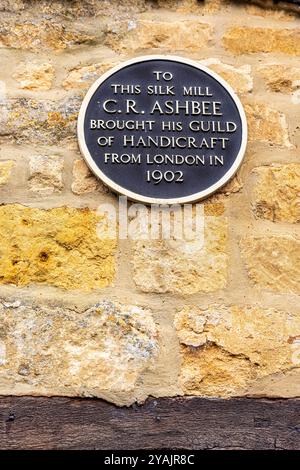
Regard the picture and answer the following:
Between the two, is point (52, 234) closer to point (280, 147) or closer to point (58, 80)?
point (58, 80)

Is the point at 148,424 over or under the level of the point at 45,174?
under

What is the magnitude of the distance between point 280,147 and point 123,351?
0.90 metres

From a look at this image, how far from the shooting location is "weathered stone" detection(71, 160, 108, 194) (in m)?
2.28

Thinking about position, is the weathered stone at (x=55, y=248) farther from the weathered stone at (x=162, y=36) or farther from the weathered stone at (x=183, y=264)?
the weathered stone at (x=162, y=36)

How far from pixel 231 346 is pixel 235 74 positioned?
3.26 feet

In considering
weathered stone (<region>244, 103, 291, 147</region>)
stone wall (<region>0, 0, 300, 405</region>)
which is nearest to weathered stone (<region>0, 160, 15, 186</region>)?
stone wall (<region>0, 0, 300, 405</region>)

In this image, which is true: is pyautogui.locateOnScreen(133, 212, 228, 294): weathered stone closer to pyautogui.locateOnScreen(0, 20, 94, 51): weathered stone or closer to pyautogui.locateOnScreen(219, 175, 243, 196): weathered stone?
pyautogui.locateOnScreen(219, 175, 243, 196): weathered stone

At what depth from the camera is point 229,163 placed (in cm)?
232

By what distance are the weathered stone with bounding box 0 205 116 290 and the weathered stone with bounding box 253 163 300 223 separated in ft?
1.67

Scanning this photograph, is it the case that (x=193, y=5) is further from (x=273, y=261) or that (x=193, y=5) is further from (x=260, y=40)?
(x=273, y=261)

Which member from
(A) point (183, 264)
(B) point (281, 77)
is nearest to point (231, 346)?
(A) point (183, 264)

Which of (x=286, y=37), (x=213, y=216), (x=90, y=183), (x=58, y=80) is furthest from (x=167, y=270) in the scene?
(x=286, y=37)

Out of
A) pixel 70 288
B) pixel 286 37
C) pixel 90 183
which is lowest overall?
pixel 70 288

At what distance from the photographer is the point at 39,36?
253 centimetres
